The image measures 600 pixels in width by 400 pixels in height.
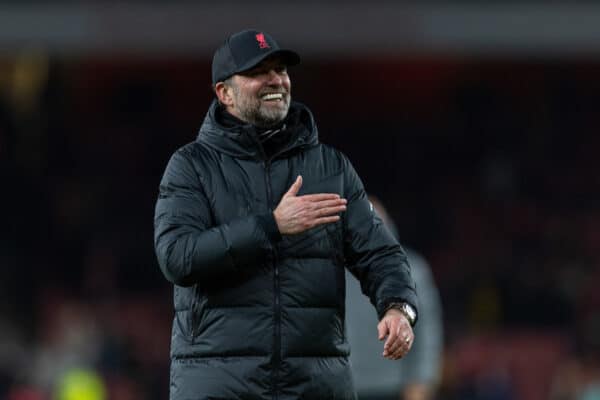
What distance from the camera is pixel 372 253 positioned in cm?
460

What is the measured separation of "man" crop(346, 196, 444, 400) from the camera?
6.42 m

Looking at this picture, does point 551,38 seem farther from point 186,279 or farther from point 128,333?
point 186,279

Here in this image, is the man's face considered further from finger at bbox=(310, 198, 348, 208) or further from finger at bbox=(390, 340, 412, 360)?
finger at bbox=(390, 340, 412, 360)

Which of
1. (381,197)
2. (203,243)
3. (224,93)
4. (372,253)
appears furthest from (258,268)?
(381,197)

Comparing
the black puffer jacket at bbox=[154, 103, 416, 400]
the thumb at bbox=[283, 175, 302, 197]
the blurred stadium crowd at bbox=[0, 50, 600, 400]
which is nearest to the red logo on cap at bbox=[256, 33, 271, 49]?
the black puffer jacket at bbox=[154, 103, 416, 400]

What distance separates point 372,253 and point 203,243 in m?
0.58

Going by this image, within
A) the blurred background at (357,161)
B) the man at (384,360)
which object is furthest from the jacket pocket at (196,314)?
the blurred background at (357,161)

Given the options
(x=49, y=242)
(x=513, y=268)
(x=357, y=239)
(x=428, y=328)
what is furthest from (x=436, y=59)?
(x=357, y=239)

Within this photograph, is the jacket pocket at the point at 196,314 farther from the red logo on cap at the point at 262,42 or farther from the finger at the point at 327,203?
the red logo on cap at the point at 262,42

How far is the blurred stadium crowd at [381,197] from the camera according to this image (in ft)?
52.8

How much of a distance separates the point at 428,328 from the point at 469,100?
14133 mm

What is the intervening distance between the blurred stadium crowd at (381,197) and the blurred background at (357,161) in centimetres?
3

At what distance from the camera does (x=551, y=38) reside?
51.9ft

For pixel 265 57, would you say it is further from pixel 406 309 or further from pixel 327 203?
pixel 406 309
